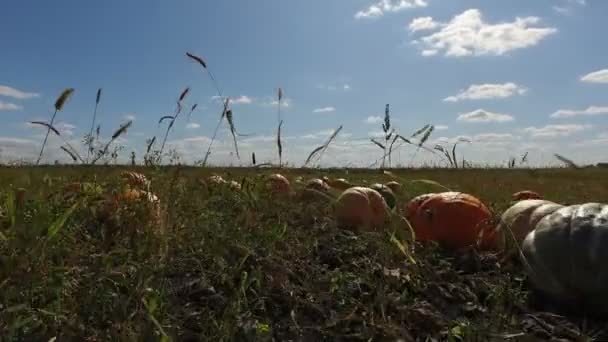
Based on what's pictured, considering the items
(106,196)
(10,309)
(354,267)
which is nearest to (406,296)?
(354,267)

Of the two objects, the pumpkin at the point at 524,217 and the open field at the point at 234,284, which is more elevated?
the pumpkin at the point at 524,217

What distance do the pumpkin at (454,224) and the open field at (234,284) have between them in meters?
0.28

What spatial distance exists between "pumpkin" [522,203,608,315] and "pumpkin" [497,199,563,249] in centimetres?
49

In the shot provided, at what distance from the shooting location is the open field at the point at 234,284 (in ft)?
7.07

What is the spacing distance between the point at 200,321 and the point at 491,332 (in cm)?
119

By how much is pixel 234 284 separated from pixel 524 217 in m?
2.11

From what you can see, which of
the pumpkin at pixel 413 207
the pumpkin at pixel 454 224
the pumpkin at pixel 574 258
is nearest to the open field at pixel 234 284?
the pumpkin at pixel 574 258

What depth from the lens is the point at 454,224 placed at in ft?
12.0

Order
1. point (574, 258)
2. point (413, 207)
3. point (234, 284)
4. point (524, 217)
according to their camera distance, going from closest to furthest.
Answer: point (234, 284) → point (574, 258) → point (524, 217) → point (413, 207)

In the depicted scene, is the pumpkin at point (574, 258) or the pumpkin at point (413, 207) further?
the pumpkin at point (413, 207)

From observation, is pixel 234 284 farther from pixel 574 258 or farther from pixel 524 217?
pixel 524 217

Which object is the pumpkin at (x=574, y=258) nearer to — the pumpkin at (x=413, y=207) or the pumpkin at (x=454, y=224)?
the pumpkin at (x=454, y=224)

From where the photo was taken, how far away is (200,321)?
223 centimetres

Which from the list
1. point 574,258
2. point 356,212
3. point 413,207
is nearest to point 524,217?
point 413,207
